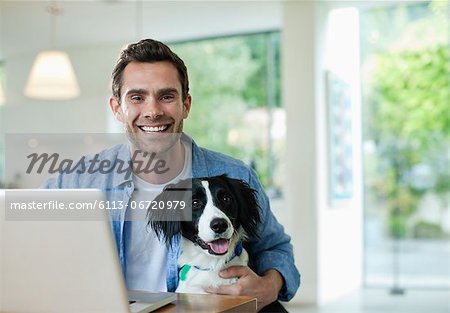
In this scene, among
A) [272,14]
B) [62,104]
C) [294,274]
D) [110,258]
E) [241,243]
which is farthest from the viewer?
[62,104]

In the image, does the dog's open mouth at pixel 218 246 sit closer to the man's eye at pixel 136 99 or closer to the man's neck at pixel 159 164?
the man's neck at pixel 159 164

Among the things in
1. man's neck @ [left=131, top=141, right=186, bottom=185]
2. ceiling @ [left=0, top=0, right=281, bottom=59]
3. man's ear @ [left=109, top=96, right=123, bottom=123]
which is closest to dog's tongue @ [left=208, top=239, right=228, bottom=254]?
man's neck @ [left=131, top=141, right=186, bottom=185]

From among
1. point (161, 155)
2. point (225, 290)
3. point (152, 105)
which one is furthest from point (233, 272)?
point (152, 105)

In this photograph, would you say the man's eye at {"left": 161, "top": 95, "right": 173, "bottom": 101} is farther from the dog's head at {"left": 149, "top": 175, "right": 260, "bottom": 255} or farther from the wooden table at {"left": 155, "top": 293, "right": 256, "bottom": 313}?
the wooden table at {"left": 155, "top": 293, "right": 256, "bottom": 313}

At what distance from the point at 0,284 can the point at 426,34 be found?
20.8 ft

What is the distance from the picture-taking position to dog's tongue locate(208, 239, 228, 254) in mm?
1773

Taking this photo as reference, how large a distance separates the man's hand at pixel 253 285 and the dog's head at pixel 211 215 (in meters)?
0.07

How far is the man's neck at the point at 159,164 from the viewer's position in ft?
6.40

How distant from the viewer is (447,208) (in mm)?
7098

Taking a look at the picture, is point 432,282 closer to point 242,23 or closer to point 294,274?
point 242,23

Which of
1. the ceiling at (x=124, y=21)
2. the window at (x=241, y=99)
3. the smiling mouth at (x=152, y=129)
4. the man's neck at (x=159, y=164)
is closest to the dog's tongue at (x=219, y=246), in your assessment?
the man's neck at (x=159, y=164)

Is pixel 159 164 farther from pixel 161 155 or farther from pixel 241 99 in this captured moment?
pixel 241 99

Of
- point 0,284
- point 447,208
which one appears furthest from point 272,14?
point 0,284

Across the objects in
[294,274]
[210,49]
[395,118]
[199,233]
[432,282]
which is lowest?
[432,282]
